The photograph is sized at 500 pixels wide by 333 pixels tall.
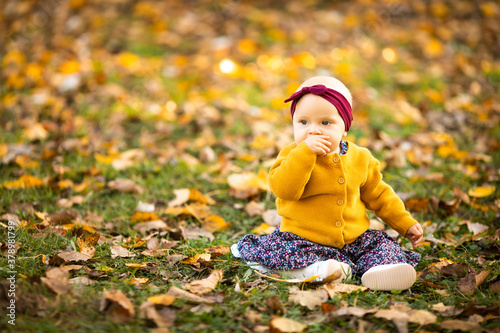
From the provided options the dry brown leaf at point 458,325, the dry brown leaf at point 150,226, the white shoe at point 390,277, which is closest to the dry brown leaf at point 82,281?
the dry brown leaf at point 150,226

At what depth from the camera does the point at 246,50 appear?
6.01 meters

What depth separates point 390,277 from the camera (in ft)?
6.34

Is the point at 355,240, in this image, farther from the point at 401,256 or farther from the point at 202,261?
the point at 202,261

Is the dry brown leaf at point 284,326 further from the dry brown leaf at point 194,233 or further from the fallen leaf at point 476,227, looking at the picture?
the fallen leaf at point 476,227

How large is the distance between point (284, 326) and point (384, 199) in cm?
88

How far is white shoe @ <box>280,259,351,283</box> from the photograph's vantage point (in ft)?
6.47

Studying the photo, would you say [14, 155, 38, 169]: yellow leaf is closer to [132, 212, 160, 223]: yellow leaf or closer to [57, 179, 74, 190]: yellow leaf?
[57, 179, 74, 190]: yellow leaf

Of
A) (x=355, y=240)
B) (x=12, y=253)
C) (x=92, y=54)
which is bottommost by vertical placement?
(x=12, y=253)

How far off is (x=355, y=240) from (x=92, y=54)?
181 inches

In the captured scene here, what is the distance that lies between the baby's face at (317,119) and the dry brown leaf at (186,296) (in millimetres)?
781

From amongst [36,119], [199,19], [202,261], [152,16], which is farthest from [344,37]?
[202,261]

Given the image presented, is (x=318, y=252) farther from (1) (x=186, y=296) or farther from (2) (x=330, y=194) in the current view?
(1) (x=186, y=296)

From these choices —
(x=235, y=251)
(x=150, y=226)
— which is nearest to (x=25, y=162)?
(x=150, y=226)

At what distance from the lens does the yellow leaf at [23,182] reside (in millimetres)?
2982
